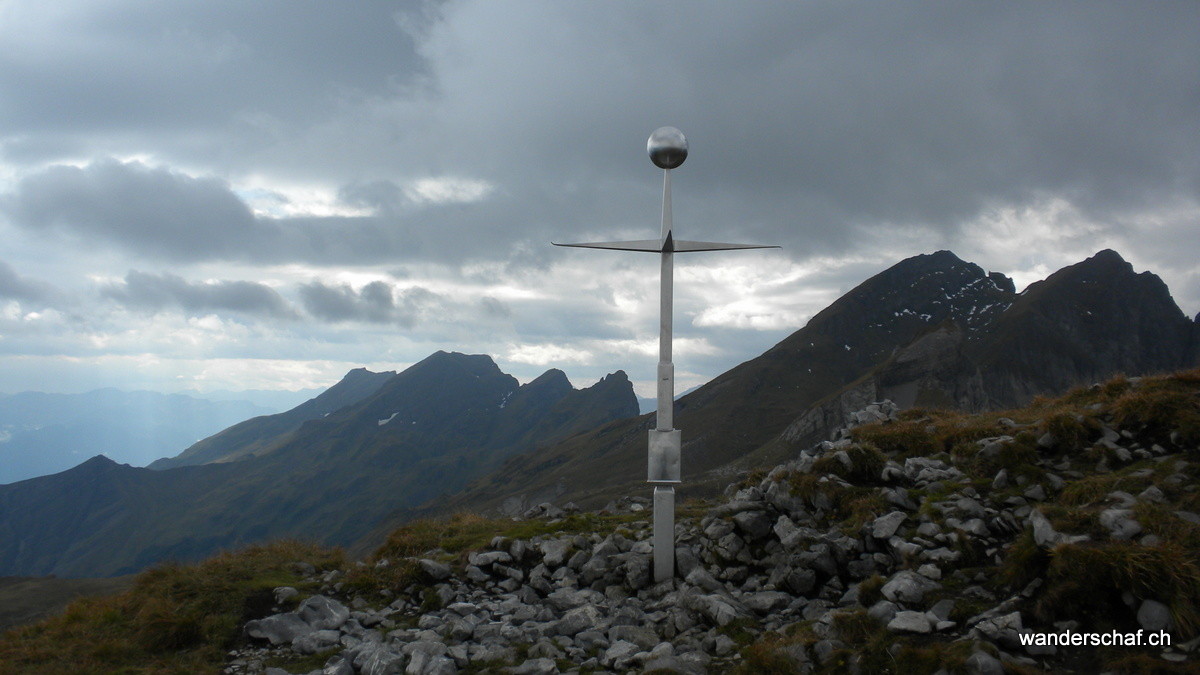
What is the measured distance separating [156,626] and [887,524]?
15.7 metres

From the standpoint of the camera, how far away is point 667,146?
1662 cm

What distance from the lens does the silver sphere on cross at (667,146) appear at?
1662 cm

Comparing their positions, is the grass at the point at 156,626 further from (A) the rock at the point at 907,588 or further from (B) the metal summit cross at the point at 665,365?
(A) the rock at the point at 907,588

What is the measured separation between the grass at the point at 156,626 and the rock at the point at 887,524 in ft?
45.0

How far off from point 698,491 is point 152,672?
155m

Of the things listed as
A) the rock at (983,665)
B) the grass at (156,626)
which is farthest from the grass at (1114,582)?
the grass at (156,626)

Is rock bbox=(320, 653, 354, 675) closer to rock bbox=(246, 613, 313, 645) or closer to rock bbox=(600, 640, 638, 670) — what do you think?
rock bbox=(246, 613, 313, 645)

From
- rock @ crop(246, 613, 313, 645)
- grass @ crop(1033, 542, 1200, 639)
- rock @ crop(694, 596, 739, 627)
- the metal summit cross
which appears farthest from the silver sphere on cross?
rock @ crop(246, 613, 313, 645)

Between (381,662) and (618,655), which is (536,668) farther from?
(381,662)

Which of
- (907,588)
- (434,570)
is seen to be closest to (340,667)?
(434,570)

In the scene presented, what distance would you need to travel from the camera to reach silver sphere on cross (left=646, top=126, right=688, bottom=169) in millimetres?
16625

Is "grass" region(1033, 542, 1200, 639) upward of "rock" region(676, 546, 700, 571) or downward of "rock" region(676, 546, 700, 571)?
upward

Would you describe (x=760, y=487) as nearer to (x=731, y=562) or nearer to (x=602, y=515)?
(x=731, y=562)

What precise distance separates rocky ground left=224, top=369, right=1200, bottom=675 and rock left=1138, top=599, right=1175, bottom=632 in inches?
1.0
